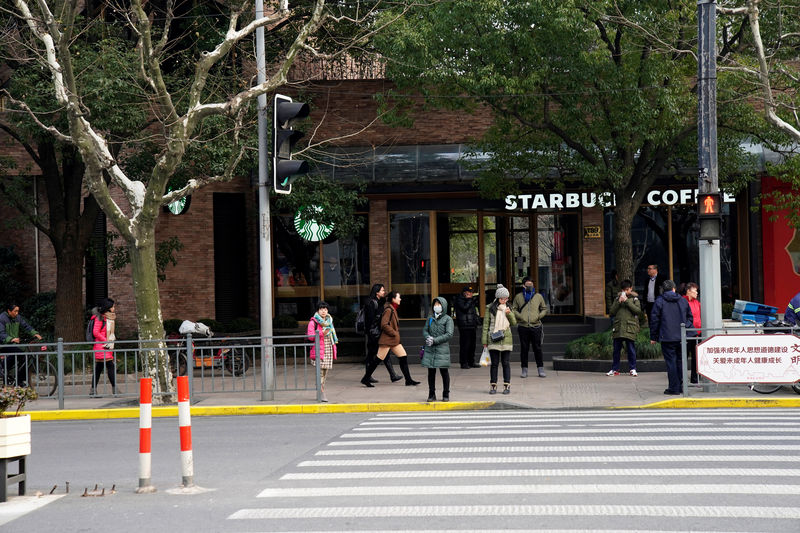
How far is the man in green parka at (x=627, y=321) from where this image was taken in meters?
17.2

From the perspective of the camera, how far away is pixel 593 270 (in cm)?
2425

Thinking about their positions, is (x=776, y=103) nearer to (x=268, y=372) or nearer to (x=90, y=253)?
(x=268, y=372)

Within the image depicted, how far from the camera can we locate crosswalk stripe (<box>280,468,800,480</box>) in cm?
Answer: 817

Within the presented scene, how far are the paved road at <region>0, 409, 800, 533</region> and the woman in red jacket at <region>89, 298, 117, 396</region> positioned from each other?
8.71 ft

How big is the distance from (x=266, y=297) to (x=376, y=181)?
847 centimetres

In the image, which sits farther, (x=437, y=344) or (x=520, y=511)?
(x=437, y=344)

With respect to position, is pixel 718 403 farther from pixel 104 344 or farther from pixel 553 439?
pixel 104 344

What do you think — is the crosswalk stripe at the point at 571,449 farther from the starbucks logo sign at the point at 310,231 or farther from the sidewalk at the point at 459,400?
the starbucks logo sign at the point at 310,231

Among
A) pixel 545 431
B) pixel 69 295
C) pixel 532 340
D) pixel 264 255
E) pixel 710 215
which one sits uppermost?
pixel 710 215

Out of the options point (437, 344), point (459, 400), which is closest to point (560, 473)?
point (437, 344)

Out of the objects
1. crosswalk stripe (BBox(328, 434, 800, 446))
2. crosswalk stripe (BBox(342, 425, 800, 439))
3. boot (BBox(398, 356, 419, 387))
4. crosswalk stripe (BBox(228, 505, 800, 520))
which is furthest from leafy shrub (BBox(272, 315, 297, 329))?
crosswalk stripe (BBox(228, 505, 800, 520))

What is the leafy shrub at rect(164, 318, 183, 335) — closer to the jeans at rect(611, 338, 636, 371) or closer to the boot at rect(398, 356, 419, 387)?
the boot at rect(398, 356, 419, 387)

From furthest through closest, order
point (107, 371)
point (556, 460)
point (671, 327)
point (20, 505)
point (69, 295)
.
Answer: point (69, 295) < point (107, 371) < point (671, 327) < point (556, 460) < point (20, 505)

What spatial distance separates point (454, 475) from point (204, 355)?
31.9ft
